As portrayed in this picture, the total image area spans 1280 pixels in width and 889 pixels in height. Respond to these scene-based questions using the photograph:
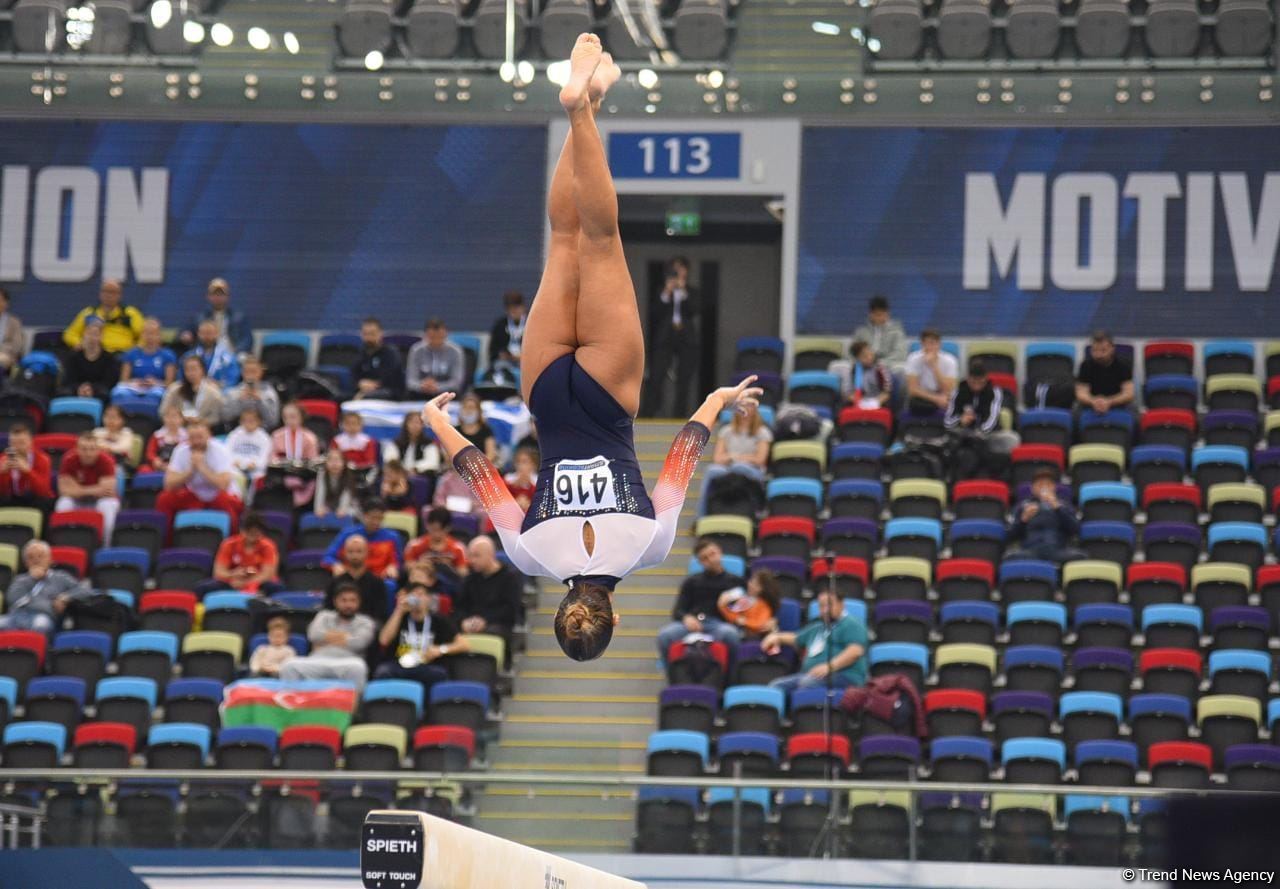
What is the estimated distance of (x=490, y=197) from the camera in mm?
19391

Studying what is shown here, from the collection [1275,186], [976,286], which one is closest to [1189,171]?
[1275,186]

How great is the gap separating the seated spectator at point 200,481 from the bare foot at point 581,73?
8.42 metres

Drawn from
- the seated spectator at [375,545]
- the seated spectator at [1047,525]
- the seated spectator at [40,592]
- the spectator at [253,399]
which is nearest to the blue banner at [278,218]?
the spectator at [253,399]

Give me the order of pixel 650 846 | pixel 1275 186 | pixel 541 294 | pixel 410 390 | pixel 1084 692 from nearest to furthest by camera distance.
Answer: pixel 541 294 → pixel 650 846 → pixel 1084 692 → pixel 410 390 → pixel 1275 186

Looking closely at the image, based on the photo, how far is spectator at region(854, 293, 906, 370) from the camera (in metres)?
17.0

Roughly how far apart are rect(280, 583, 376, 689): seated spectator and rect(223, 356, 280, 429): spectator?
3199 millimetres

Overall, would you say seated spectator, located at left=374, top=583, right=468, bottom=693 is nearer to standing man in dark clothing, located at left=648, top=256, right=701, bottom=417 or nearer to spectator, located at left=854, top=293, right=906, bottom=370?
standing man in dark clothing, located at left=648, top=256, right=701, bottom=417

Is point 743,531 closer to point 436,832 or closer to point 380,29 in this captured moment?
point 380,29

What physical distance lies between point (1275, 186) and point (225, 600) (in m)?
11.0

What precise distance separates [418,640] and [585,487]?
250 inches

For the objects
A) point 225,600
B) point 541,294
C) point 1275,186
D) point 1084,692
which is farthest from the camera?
point 1275,186

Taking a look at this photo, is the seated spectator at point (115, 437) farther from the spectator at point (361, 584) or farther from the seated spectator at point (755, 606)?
the seated spectator at point (755, 606)

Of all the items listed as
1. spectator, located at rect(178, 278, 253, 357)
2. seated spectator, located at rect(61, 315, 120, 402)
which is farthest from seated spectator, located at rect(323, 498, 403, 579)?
seated spectator, located at rect(61, 315, 120, 402)

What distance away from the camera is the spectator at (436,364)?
16594 millimetres
